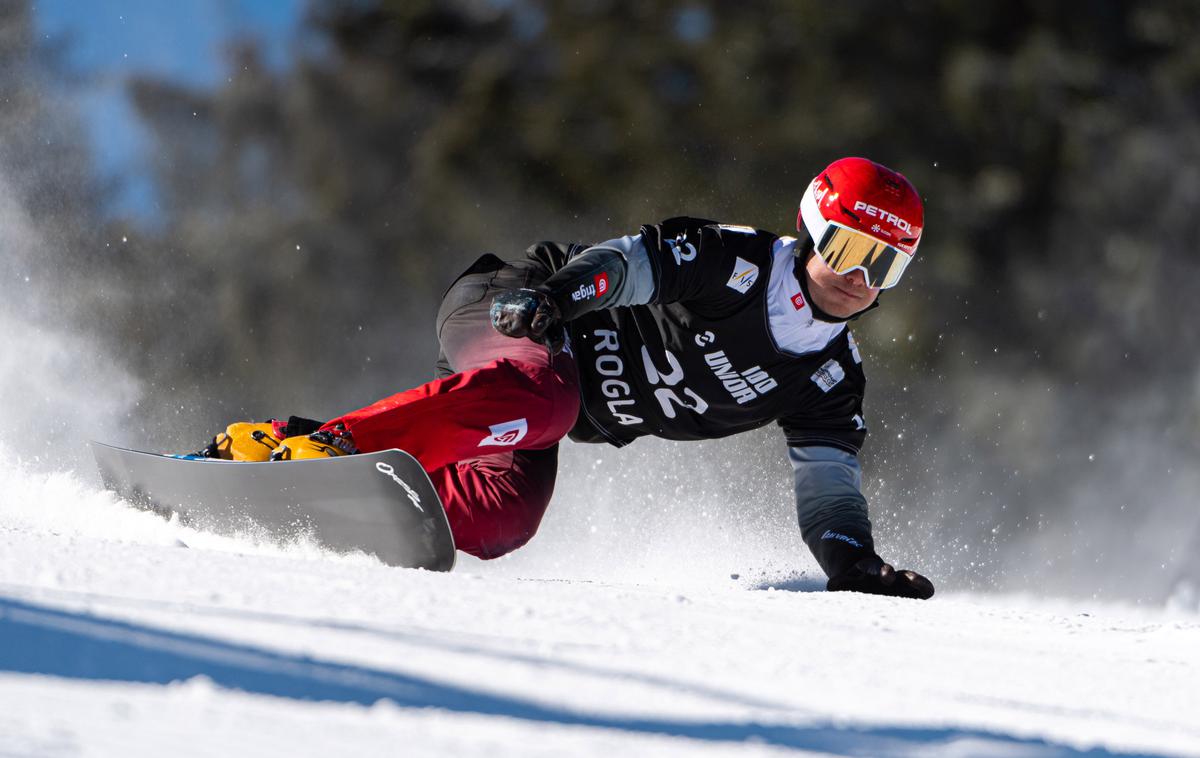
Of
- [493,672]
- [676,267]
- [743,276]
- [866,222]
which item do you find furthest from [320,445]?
[493,672]

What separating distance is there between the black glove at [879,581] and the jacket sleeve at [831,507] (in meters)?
0.03

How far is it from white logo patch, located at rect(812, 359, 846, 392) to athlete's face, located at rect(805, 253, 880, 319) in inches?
7.1

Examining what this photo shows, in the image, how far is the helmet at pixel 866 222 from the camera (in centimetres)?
271

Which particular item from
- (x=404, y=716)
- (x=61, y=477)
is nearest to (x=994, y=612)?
(x=404, y=716)

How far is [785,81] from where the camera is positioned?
52.1 ft

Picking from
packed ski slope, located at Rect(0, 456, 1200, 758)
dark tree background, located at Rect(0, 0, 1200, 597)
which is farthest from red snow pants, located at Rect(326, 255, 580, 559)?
dark tree background, located at Rect(0, 0, 1200, 597)

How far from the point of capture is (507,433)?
2621mm

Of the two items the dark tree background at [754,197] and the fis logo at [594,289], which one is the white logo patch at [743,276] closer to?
the fis logo at [594,289]

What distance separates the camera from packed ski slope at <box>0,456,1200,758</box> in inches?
39.6

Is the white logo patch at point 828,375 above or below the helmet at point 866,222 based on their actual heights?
below

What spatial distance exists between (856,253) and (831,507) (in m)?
0.61

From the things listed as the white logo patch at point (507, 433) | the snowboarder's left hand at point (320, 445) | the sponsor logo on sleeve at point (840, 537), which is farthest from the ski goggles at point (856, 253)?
the snowboarder's left hand at point (320, 445)

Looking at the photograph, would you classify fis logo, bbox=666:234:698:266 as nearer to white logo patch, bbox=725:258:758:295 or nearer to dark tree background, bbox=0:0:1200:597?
white logo patch, bbox=725:258:758:295

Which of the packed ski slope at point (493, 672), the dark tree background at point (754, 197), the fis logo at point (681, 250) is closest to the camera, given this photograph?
the packed ski slope at point (493, 672)
